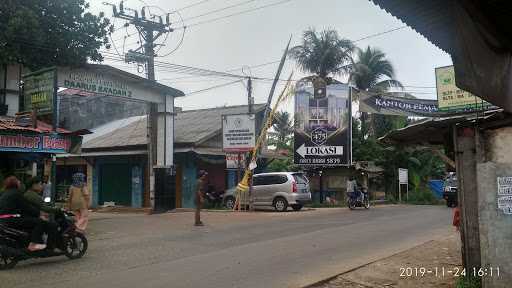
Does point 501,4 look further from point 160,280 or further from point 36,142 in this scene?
point 36,142

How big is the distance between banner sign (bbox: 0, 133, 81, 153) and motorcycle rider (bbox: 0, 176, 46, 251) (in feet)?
23.3

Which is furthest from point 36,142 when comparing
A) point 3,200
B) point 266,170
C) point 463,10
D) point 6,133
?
point 266,170

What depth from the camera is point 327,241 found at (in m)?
13.0

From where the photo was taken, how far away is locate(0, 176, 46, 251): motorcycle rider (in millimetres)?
9641

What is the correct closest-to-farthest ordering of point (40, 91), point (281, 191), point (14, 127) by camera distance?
point (14, 127), point (40, 91), point (281, 191)

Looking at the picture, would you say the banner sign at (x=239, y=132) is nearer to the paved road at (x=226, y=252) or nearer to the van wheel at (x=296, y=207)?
the van wheel at (x=296, y=207)

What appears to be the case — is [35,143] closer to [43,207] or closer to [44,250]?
[43,207]

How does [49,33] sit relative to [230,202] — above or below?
above

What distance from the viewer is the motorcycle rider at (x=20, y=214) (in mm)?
9641

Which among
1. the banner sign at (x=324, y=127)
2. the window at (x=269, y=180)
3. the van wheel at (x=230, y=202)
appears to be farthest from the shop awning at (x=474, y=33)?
the banner sign at (x=324, y=127)

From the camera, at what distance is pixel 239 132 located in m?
24.6

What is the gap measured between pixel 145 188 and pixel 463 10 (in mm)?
23998

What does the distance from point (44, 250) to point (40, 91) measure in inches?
378
